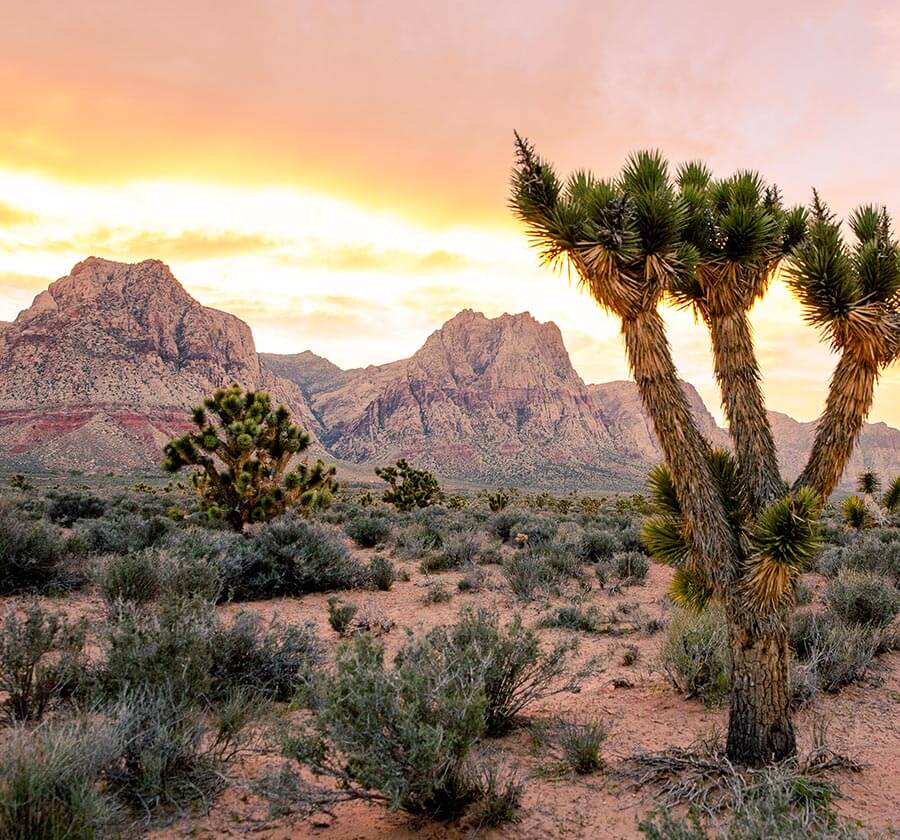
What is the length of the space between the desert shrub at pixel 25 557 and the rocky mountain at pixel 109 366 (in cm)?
7389

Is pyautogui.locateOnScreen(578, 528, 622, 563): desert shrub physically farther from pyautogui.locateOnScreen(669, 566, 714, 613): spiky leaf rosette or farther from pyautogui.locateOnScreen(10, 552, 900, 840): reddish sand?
pyautogui.locateOnScreen(669, 566, 714, 613): spiky leaf rosette

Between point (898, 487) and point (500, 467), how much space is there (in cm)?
9376

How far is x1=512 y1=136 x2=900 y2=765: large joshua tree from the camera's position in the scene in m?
4.52

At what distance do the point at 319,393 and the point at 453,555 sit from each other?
169 meters

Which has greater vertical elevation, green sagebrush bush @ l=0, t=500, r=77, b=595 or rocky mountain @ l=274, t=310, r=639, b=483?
rocky mountain @ l=274, t=310, r=639, b=483

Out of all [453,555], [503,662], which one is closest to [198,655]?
[503,662]

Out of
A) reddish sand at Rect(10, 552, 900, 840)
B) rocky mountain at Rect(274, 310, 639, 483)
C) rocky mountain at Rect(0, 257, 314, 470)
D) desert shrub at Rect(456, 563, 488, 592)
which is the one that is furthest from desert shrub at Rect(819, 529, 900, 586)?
rocky mountain at Rect(0, 257, 314, 470)

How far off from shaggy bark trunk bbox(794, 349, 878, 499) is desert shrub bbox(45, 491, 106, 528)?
64.8 feet

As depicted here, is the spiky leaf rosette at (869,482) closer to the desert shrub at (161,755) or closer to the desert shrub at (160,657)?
the desert shrub at (160,657)

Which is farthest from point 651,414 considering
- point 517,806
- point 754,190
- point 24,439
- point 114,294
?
point 114,294

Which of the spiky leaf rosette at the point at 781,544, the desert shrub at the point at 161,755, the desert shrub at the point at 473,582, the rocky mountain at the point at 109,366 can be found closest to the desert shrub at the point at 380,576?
the desert shrub at the point at 473,582

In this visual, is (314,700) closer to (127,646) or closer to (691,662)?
(127,646)

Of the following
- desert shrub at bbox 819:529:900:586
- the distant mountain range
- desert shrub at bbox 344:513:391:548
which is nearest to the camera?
desert shrub at bbox 819:529:900:586

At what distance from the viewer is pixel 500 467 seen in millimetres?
109062
